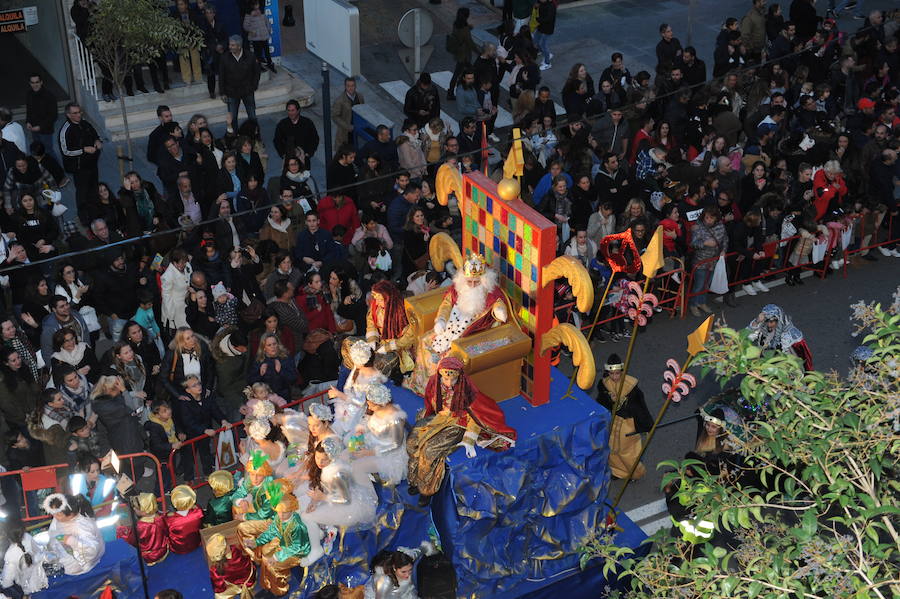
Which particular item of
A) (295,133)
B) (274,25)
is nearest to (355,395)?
(295,133)

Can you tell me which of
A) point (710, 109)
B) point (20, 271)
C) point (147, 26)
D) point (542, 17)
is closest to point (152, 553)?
point (20, 271)

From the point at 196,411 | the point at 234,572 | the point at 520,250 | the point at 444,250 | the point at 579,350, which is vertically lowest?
the point at 234,572

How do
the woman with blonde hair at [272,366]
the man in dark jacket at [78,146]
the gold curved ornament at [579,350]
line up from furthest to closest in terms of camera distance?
the man in dark jacket at [78,146]
the woman with blonde hair at [272,366]
the gold curved ornament at [579,350]

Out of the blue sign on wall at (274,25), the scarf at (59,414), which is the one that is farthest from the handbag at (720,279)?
the blue sign on wall at (274,25)

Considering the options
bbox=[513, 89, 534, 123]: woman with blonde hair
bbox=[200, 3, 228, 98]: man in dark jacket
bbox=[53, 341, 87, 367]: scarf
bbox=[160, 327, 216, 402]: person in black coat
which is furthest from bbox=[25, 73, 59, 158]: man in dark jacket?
bbox=[513, 89, 534, 123]: woman with blonde hair

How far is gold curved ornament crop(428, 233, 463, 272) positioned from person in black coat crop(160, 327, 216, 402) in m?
3.00

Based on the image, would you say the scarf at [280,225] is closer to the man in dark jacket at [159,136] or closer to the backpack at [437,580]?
the man in dark jacket at [159,136]

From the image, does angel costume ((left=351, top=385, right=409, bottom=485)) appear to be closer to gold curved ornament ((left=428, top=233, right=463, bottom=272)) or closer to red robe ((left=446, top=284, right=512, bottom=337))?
red robe ((left=446, top=284, right=512, bottom=337))

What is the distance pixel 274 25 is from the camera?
75.7 ft

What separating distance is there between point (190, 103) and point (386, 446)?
11985 mm

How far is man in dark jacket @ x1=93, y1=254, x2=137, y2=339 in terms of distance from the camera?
1447 cm

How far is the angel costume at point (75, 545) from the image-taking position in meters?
10.7

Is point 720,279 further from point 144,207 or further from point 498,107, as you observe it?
point 144,207

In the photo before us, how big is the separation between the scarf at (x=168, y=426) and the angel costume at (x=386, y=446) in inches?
114
